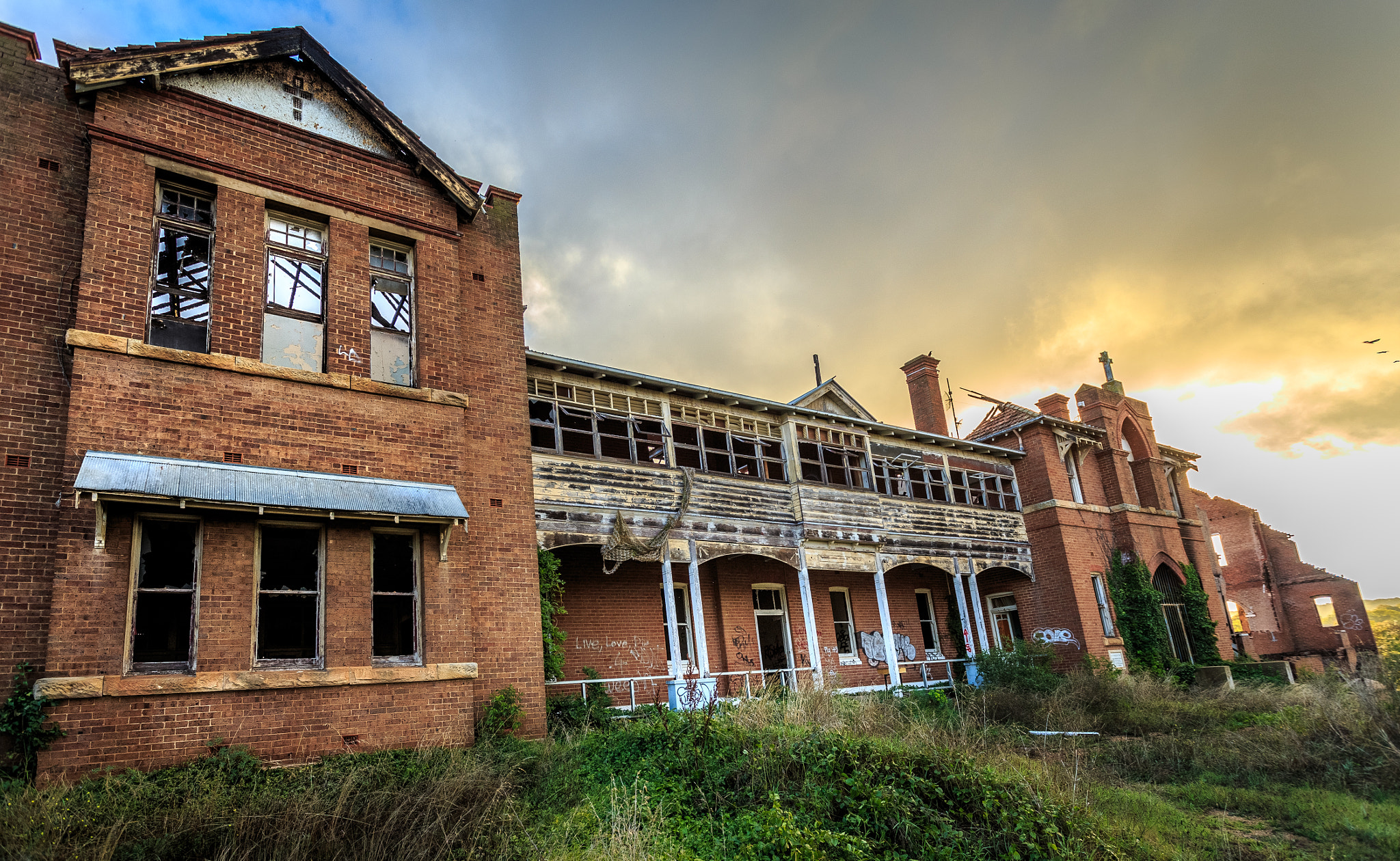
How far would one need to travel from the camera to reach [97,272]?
912 centimetres

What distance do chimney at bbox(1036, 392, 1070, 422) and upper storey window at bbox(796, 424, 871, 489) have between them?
947cm

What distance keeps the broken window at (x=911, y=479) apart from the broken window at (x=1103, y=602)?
581 centimetres

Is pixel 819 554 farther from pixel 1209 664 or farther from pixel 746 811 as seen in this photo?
pixel 1209 664

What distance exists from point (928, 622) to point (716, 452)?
10.5 metres

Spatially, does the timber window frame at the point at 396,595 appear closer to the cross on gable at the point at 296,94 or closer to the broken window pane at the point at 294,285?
the broken window pane at the point at 294,285

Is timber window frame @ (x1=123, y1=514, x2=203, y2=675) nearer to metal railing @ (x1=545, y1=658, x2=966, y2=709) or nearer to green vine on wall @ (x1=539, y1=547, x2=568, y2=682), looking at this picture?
green vine on wall @ (x1=539, y1=547, x2=568, y2=682)

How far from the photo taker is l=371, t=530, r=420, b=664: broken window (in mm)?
10148

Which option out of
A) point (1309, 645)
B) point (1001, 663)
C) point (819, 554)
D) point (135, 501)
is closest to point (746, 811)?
point (135, 501)

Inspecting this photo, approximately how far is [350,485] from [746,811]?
19.9ft

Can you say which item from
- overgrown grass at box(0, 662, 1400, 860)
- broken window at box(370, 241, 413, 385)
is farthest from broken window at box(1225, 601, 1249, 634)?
broken window at box(370, 241, 413, 385)

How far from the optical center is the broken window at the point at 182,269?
971cm

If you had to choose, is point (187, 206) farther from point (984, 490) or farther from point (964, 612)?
point (984, 490)

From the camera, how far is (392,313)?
38.0 feet

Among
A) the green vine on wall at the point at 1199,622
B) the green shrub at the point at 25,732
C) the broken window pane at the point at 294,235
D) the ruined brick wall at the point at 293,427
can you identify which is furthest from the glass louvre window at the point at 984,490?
the green shrub at the point at 25,732
